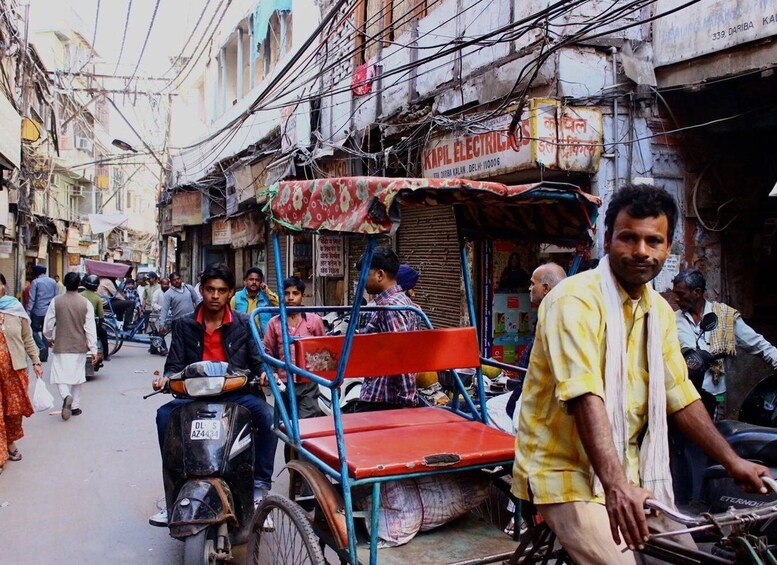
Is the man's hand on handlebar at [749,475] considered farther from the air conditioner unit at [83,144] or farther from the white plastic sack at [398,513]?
the air conditioner unit at [83,144]

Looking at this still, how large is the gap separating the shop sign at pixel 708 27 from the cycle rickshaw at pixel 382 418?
393 centimetres

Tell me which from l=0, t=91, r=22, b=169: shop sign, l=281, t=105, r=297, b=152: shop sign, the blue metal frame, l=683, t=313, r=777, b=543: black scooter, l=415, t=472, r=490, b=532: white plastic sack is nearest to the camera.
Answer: the blue metal frame

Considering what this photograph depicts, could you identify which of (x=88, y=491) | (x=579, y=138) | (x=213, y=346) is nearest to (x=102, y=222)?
(x=88, y=491)

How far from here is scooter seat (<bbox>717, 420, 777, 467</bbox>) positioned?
3.45 meters

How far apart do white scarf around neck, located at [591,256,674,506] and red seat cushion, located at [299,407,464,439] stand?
61.5 inches

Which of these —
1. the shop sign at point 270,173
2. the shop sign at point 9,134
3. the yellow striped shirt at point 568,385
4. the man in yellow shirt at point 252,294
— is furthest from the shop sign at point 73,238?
the yellow striped shirt at point 568,385

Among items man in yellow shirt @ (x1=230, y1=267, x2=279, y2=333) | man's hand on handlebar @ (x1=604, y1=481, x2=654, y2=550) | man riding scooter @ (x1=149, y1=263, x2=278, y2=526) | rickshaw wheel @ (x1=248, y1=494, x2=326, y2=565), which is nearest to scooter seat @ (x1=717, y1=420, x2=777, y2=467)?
man's hand on handlebar @ (x1=604, y1=481, x2=654, y2=550)

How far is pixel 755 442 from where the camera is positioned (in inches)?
140

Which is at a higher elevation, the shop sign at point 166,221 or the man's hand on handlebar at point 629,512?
the shop sign at point 166,221

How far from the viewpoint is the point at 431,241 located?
10742 millimetres

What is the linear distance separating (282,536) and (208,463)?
0.84m

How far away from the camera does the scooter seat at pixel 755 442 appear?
3.45 m

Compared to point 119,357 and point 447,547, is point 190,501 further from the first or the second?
point 119,357

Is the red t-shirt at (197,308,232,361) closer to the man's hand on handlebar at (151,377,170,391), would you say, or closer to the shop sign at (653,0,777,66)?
the man's hand on handlebar at (151,377,170,391)
